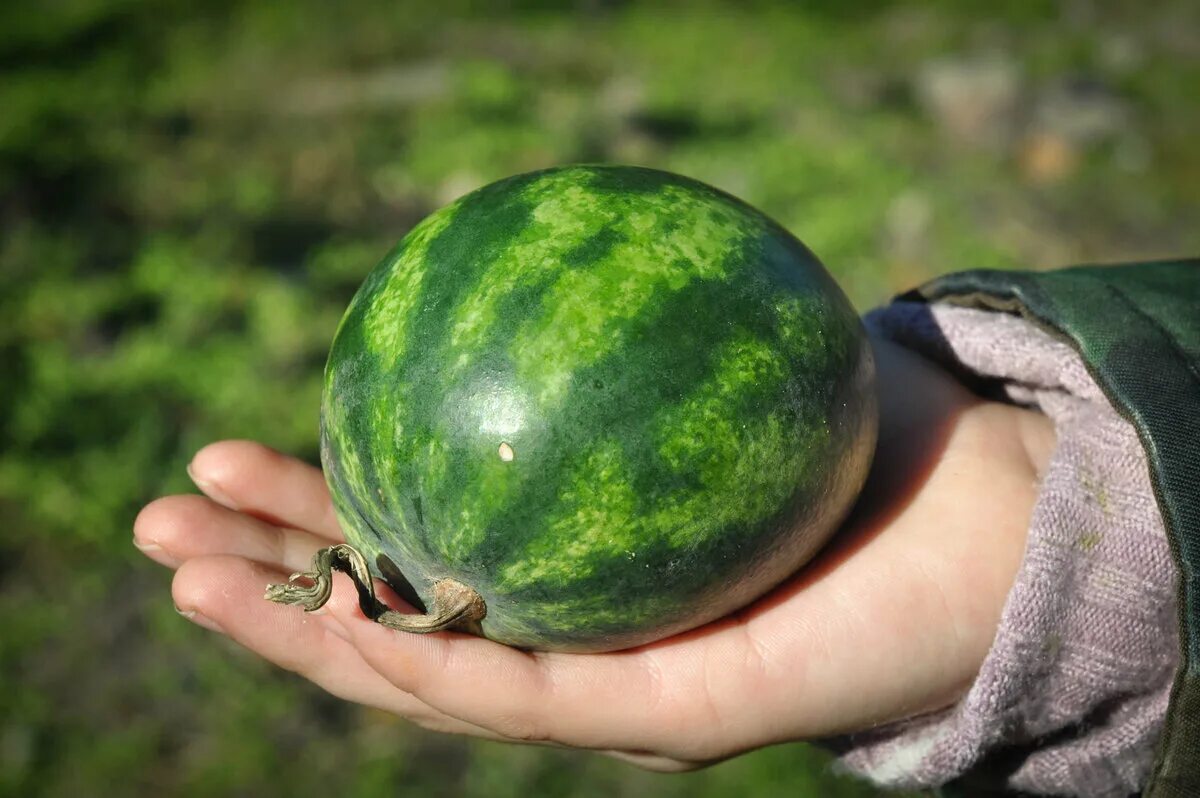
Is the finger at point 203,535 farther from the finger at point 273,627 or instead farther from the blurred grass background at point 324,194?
the blurred grass background at point 324,194

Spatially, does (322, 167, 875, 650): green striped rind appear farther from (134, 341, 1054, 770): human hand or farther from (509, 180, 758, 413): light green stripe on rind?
(134, 341, 1054, 770): human hand

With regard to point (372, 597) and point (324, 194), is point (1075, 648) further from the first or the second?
point (324, 194)

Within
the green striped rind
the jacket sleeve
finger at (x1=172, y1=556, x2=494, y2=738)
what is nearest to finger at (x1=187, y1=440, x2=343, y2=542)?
finger at (x1=172, y1=556, x2=494, y2=738)

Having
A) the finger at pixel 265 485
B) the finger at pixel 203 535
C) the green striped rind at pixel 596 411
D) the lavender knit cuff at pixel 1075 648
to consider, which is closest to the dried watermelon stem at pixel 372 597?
the green striped rind at pixel 596 411

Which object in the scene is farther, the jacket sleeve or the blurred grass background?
the blurred grass background

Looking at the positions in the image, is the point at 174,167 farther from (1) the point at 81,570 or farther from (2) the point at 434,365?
(2) the point at 434,365

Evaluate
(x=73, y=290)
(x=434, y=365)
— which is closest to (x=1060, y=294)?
(x=434, y=365)
